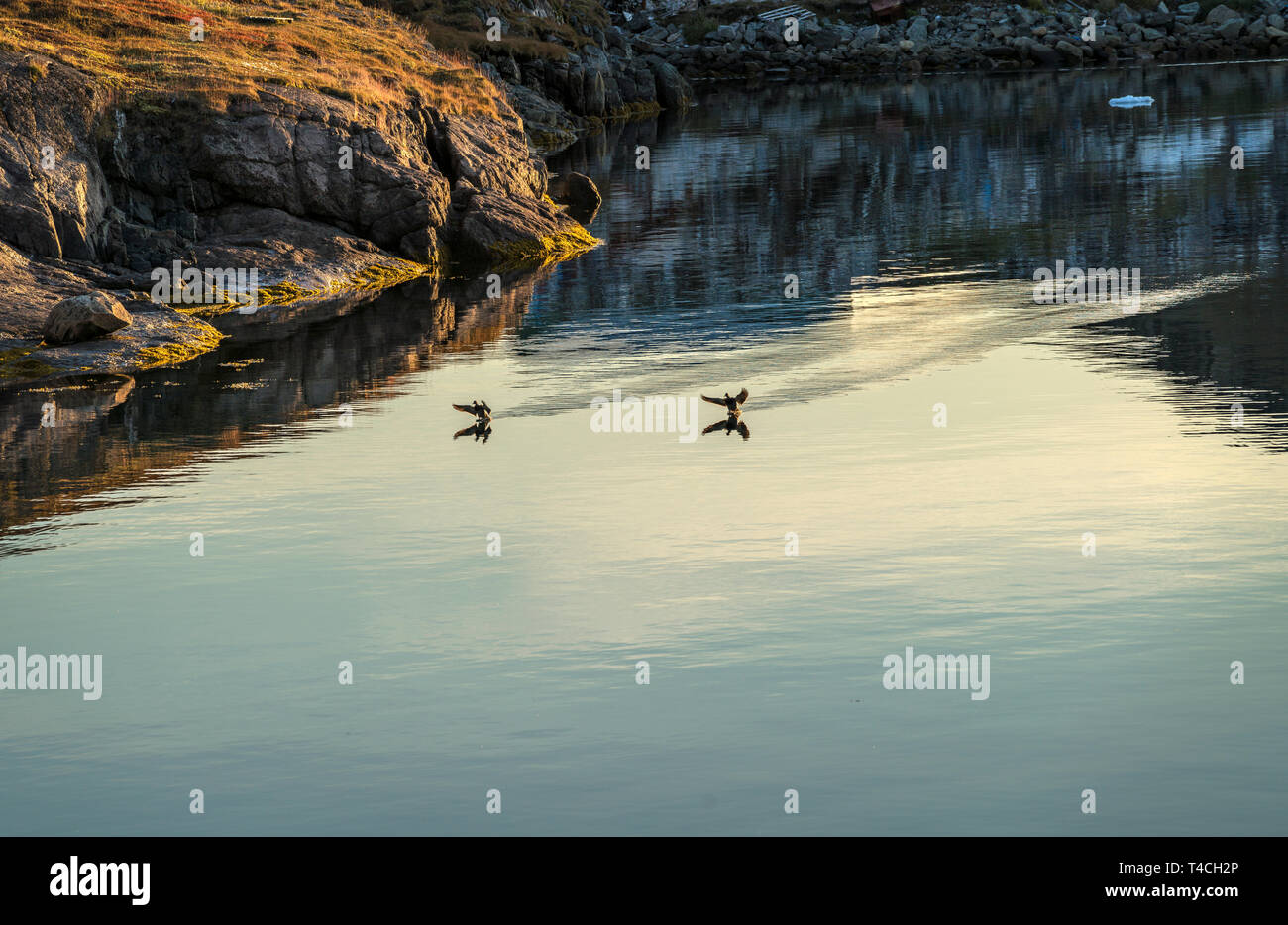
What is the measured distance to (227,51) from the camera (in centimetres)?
4556

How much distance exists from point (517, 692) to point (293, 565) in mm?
4411

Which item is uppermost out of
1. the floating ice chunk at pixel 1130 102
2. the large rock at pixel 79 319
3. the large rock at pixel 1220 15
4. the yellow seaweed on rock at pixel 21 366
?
the large rock at pixel 1220 15

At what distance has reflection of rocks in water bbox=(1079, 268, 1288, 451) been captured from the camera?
69.3ft

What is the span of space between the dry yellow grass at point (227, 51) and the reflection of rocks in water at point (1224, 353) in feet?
75.6

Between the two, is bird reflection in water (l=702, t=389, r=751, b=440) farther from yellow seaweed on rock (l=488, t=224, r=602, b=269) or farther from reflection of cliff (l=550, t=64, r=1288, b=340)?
yellow seaweed on rock (l=488, t=224, r=602, b=269)

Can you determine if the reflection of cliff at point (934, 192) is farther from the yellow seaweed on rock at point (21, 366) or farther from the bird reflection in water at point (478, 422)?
the yellow seaweed on rock at point (21, 366)

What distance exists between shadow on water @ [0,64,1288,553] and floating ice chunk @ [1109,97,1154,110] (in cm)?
1457

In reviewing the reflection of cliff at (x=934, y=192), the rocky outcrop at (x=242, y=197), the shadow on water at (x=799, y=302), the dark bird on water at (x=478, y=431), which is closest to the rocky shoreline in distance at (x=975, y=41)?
the reflection of cliff at (x=934, y=192)

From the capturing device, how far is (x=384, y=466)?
67.9ft

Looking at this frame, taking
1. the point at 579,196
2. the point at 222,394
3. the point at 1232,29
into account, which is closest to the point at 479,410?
the point at 222,394

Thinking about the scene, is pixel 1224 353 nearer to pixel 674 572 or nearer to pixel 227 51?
pixel 674 572

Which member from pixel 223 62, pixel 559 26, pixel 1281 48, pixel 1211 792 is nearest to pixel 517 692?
pixel 1211 792

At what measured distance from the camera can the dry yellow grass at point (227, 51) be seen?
4097 centimetres

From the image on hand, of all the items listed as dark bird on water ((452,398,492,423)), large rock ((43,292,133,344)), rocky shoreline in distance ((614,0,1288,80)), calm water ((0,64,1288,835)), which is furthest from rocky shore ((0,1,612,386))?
rocky shoreline in distance ((614,0,1288,80))
